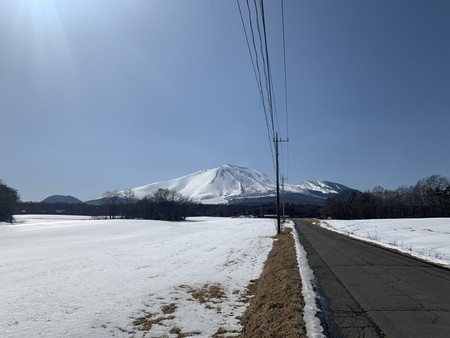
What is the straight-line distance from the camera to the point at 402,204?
13912 centimetres

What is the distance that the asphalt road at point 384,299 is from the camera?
23.0ft

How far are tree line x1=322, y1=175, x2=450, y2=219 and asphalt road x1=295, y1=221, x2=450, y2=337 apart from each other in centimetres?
11653

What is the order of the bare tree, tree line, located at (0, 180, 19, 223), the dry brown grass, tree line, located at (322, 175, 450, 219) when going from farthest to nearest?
the bare tree → tree line, located at (322, 175, 450, 219) → tree line, located at (0, 180, 19, 223) → the dry brown grass

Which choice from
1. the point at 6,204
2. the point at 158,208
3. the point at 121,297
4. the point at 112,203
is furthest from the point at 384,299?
the point at 112,203

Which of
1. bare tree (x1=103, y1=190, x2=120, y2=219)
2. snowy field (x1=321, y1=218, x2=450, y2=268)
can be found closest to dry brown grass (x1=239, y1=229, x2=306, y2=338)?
snowy field (x1=321, y1=218, x2=450, y2=268)

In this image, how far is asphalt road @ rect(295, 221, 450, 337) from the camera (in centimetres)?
702

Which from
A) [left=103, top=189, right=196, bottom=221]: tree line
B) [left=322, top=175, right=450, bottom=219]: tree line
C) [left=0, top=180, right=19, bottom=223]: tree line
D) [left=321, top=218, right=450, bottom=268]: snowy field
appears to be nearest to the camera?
[left=321, top=218, right=450, bottom=268]: snowy field

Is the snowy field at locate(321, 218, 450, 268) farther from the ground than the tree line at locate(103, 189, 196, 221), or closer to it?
closer to it

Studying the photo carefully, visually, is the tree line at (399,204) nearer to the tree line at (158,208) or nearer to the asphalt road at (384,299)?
the tree line at (158,208)

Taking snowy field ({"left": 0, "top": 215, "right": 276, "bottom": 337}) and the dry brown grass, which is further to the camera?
snowy field ({"left": 0, "top": 215, "right": 276, "bottom": 337})

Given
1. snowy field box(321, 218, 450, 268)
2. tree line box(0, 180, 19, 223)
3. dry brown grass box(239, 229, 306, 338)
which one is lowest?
dry brown grass box(239, 229, 306, 338)

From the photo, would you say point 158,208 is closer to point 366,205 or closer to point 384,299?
point 366,205

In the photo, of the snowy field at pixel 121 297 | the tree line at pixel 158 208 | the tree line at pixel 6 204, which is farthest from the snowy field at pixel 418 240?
the tree line at pixel 158 208

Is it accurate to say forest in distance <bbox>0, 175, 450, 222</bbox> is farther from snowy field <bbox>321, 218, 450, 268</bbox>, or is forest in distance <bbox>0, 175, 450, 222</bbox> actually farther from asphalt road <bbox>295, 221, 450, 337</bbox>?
asphalt road <bbox>295, 221, 450, 337</bbox>
